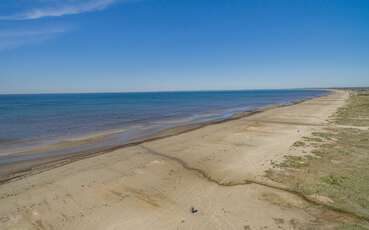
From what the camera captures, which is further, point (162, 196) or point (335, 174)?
point (335, 174)

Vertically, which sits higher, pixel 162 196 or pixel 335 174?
pixel 335 174

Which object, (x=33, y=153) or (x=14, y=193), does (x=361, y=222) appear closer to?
(x=14, y=193)

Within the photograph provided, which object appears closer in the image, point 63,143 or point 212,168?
point 212,168

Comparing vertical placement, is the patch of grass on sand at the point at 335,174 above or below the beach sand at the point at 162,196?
above

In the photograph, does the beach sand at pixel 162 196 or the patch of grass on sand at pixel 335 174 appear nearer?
the beach sand at pixel 162 196

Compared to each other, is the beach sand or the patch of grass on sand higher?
the patch of grass on sand

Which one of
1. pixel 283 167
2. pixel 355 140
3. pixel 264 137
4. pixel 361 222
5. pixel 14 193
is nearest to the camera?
pixel 361 222

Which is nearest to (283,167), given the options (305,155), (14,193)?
(305,155)

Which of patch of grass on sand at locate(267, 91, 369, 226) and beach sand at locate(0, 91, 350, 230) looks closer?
beach sand at locate(0, 91, 350, 230)
